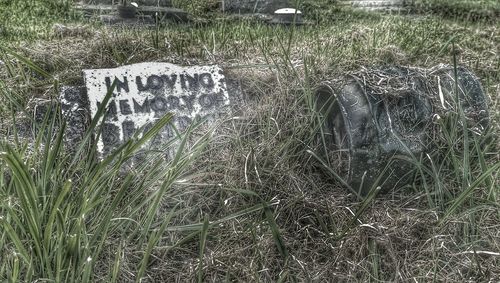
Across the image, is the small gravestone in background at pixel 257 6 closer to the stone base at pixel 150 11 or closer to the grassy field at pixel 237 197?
the stone base at pixel 150 11

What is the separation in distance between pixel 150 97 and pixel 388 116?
1.22m

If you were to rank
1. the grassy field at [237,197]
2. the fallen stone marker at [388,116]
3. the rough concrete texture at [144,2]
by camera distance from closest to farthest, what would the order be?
the grassy field at [237,197], the fallen stone marker at [388,116], the rough concrete texture at [144,2]

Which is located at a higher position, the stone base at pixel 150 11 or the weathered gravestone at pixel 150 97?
the stone base at pixel 150 11

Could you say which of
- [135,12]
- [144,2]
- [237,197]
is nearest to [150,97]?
[237,197]

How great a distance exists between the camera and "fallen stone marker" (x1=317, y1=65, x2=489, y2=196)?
2.87 metres

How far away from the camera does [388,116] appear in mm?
2926

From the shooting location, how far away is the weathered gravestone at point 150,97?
10.4 ft

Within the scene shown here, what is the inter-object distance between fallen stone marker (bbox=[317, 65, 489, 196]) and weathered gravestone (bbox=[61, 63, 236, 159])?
2.00 ft

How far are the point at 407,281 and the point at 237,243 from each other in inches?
26.9

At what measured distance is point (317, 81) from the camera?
3336 mm

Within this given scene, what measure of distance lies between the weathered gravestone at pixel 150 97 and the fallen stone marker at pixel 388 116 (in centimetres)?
61

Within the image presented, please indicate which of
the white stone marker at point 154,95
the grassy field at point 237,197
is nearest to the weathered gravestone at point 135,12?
the grassy field at point 237,197

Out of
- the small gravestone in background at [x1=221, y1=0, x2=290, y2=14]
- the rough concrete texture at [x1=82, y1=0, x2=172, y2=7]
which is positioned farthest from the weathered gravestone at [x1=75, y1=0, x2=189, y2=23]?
the small gravestone in background at [x1=221, y1=0, x2=290, y2=14]

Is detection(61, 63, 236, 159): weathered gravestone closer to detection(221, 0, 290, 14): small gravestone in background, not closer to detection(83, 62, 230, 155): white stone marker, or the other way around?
detection(83, 62, 230, 155): white stone marker
